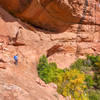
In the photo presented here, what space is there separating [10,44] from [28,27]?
8.21ft

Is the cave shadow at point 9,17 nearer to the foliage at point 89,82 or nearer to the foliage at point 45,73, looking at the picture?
the foliage at point 45,73

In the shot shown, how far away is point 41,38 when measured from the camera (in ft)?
32.7

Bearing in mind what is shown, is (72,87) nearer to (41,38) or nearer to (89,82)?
(89,82)

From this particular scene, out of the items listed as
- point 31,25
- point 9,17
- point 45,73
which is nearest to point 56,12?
point 31,25

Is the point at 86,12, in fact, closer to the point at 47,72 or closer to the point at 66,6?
the point at 66,6

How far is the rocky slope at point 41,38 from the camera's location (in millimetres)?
5500

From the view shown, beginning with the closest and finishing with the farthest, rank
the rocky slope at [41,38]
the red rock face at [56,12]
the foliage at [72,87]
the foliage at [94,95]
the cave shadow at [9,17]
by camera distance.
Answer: the rocky slope at [41,38]
the foliage at [72,87]
the foliage at [94,95]
the cave shadow at [9,17]
the red rock face at [56,12]

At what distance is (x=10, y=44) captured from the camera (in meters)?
7.78

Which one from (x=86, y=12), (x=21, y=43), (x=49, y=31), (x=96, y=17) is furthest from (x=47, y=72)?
(x=96, y=17)

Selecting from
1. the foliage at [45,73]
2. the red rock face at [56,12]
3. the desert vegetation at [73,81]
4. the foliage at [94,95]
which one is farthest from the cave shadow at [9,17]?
the foliage at [94,95]

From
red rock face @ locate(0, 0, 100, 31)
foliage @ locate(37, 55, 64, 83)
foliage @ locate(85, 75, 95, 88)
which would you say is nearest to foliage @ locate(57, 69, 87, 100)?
foliage @ locate(37, 55, 64, 83)

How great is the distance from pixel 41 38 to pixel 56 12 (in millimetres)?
2891

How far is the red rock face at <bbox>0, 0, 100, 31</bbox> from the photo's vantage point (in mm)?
8031

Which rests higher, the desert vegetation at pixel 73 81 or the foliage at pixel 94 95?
the desert vegetation at pixel 73 81
